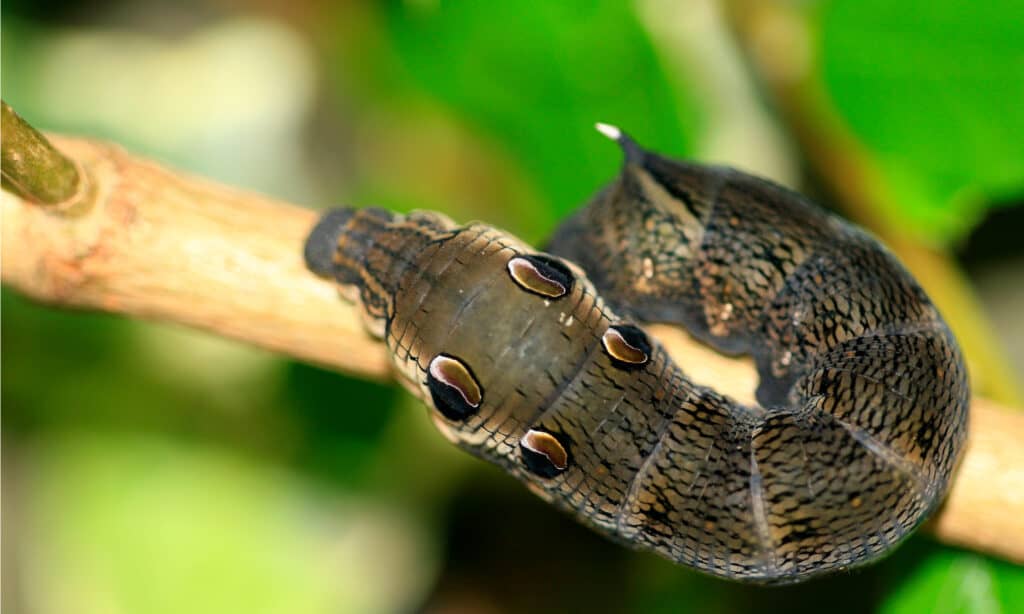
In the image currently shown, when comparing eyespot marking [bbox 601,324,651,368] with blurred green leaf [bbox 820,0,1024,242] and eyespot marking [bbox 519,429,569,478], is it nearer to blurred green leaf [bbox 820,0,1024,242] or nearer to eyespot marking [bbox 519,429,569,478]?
eyespot marking [bbox 519,429,569,478]

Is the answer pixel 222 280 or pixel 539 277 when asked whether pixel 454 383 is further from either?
pixel 222 280

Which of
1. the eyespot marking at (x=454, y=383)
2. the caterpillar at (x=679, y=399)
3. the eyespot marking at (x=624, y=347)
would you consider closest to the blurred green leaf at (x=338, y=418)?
the caterpillar at (x=679, y=399)

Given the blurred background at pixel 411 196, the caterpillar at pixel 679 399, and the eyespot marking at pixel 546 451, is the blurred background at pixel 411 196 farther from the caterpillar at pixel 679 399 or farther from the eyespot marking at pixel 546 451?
the eyespot marking at pixel 546 451

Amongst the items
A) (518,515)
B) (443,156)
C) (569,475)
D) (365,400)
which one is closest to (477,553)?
(518,515)

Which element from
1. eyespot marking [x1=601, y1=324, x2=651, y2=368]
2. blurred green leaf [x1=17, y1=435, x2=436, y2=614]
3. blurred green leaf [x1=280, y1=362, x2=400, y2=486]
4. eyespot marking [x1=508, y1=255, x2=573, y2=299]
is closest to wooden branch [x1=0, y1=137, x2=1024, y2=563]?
eyespot marking [x1=601, y1=324, x2=651, y2=368]

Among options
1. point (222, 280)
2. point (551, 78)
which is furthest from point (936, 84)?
point (222, 280)

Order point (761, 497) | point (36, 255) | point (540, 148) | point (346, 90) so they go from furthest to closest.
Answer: point (346, 90) < point (540, 148) < point (36, 255) < point (761, 497)

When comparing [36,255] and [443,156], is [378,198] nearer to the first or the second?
[443,156]
